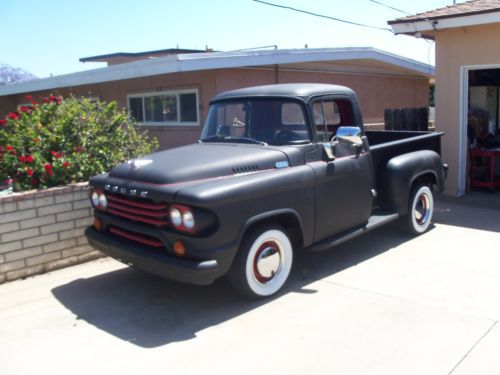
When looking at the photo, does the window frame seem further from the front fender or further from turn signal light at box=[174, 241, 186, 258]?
turn signal light at box=[174, 241, 186, 258]

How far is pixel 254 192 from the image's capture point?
4453 mm

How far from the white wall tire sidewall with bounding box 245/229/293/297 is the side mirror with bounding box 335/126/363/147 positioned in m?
1.21

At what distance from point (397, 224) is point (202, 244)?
3.55 m

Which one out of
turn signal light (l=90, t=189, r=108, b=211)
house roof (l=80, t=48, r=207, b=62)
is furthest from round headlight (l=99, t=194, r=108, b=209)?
house roof (l=80, t=48, r=207, b=62)

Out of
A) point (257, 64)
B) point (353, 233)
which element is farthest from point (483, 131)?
point (353, 233)

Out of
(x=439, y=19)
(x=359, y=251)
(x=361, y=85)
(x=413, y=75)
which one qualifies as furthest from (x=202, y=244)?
(x=413, y=75)

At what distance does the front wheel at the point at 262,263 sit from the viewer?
4.53 meters

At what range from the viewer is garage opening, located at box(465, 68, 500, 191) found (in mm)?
9562

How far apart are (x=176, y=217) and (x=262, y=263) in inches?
38.5

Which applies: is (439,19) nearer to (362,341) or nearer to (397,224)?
(397,224)

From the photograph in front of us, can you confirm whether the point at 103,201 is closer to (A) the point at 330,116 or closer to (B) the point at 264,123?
(B) the point at 264,123

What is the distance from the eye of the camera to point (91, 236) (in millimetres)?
5105

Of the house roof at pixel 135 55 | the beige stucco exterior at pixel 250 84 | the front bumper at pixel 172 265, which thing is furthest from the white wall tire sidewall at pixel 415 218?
the house roof at pixel 135 55

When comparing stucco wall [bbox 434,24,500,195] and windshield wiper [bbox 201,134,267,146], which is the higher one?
stucco wall [bbox 434,24,500,195]
